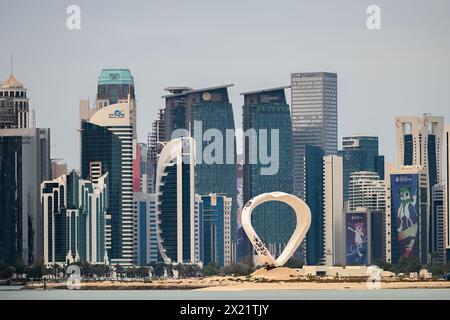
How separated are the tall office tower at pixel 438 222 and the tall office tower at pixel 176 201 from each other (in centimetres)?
1108

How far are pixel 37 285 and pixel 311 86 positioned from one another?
30436 millimetres

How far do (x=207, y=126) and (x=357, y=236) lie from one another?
40.0 ft

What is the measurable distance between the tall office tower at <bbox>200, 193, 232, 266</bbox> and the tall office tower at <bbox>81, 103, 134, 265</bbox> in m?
3.94

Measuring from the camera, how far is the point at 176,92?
71812mm

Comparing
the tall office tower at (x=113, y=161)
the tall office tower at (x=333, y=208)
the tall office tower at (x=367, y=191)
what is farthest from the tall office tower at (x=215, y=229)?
the tall office tower at (x=367, y=191)

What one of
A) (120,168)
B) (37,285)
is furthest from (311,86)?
(37,285)

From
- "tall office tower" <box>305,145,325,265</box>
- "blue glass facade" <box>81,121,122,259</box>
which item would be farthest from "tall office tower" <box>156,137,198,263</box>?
"tall office tower" <box>305,145,325,265</box>

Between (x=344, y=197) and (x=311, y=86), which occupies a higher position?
(x=311, y=86)

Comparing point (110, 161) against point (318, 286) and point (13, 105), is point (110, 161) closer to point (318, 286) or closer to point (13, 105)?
point (13, 105)

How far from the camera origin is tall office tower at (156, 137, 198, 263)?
220 ft

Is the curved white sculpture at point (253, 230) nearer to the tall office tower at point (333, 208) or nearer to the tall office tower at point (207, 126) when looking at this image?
the tall office tower at point (333, 208)

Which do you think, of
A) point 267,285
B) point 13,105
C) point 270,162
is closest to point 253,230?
point 267,285

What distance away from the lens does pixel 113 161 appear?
63.6 metres

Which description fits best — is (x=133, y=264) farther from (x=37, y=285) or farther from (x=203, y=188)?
(x=37, y=285)
